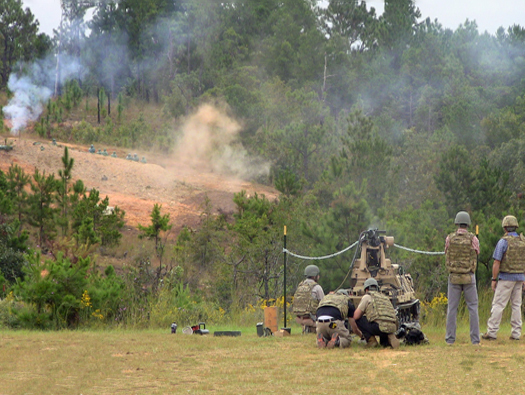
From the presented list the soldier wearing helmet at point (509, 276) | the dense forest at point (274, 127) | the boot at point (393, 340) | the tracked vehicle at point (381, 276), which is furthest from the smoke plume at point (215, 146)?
the boot at point (393, 340)

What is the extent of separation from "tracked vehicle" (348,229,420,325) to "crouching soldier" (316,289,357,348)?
1322 mm

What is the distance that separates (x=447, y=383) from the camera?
844cm

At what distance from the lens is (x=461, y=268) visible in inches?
437

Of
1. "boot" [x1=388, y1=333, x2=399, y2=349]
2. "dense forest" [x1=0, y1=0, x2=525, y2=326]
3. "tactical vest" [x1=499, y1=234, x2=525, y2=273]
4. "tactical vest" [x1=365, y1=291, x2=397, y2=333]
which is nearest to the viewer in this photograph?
"tactical vest" [x1=365, y1=291, x2=397, y2=333]

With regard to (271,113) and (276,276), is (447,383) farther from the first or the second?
(271,113)

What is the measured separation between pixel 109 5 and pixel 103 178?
2857cm

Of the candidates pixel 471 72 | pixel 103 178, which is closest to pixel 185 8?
pixel 471 72

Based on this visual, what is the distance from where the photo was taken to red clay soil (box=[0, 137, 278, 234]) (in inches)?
1410

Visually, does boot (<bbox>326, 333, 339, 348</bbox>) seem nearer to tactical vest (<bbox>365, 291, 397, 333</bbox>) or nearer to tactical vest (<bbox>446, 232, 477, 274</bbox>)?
tactical vest (<bbox>365, 291, 397, 333</bbox>)

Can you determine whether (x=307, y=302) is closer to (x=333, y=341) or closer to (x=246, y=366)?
(x=333, y=341)

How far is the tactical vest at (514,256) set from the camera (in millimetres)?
11219

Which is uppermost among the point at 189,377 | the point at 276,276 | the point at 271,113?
the point at 271,113

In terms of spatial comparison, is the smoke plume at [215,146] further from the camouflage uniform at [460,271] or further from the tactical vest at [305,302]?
the camouflage uniform at [460,271]

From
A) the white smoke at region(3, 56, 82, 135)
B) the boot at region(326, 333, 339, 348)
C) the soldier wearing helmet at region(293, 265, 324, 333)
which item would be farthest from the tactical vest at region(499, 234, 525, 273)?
the white smoke at region(3, 56, 82, 135)
